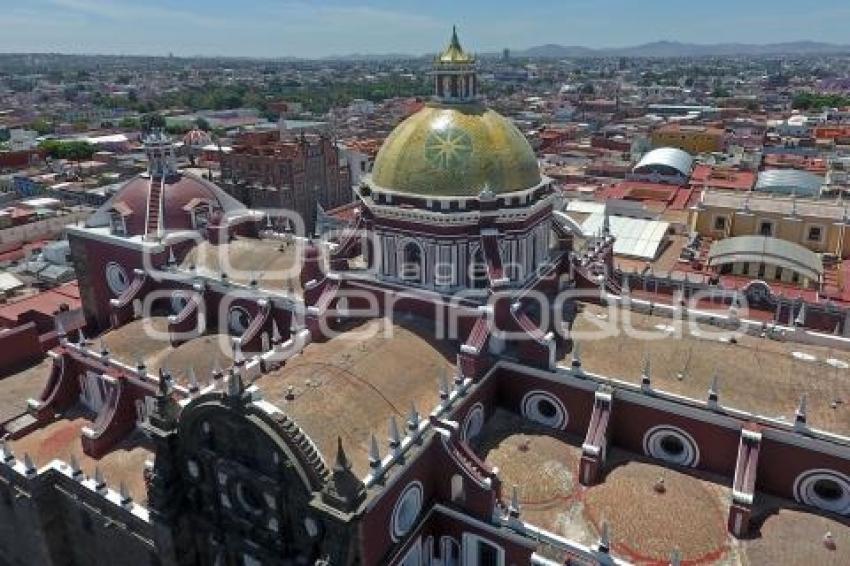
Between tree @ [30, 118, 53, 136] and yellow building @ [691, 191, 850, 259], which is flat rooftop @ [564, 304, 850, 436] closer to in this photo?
yellow building @ [691, 191, 850, 259]

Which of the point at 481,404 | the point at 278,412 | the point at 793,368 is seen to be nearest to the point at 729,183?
the point at 793,368

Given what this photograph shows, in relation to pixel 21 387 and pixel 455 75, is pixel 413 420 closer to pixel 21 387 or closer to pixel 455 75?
pixel 455 75

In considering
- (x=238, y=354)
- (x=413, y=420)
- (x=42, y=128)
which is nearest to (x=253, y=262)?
(x=238, y=354)

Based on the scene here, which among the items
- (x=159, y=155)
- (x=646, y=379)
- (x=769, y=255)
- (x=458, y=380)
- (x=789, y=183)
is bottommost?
(x=769, y=255)

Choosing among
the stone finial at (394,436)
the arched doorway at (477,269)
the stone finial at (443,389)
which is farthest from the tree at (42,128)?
the stone finial at (394,436)

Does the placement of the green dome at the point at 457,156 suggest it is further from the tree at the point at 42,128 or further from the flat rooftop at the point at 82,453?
the tree at the point at 42,128

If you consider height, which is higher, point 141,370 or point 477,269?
point 477,269

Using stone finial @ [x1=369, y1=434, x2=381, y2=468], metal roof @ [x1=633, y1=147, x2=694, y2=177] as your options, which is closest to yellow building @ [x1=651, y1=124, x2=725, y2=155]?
metal roof @ [x1=633, y1=147, x2=694, y2=177]
